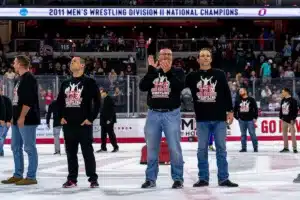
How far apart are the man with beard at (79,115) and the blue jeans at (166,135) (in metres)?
0.71

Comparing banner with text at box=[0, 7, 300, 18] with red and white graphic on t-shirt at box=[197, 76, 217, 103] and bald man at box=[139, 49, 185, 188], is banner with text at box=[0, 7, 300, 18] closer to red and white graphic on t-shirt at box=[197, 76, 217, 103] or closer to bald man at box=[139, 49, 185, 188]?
red and white graphic on t-shirt at box=[197, 76, 217, 103]

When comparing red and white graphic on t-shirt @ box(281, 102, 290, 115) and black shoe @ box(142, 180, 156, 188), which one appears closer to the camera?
black shoe @ box(142, 180, 156, 188)

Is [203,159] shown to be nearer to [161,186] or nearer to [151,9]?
[161,186]

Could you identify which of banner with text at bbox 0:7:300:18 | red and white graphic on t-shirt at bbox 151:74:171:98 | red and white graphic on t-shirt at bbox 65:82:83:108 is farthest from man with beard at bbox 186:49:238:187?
banner with text at bbox 0:7:300:18

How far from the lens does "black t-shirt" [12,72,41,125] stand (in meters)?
9.77

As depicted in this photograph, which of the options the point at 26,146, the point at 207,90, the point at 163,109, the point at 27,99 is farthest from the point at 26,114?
the point at 207,90

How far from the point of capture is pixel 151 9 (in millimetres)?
32375

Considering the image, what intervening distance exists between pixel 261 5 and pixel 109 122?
15.4m

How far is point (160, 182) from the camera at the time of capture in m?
10.1

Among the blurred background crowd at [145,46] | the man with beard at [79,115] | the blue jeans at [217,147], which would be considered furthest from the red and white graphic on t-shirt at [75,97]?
the blurred background crowd at [145,46]

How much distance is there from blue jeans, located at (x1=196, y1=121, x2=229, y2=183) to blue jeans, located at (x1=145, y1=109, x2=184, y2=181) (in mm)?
336

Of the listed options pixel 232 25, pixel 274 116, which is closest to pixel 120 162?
pixel 274 116

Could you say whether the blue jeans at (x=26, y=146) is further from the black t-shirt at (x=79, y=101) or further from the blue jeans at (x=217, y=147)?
the blue jeans at (x=217, y=147)

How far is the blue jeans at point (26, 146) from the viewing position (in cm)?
981
